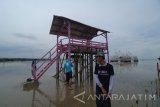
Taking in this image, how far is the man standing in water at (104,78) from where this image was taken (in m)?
5.32

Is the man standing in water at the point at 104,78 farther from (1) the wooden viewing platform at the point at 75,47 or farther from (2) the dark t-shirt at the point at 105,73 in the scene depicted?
(1) the wooden viewing platform at the point at 75,47

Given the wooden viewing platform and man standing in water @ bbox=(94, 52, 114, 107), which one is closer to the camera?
man standing in water @ bbox=(94, 52, 114, 107)

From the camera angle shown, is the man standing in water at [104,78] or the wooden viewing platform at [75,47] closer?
the man standing in water at [104,78]

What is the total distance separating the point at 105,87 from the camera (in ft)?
17.8

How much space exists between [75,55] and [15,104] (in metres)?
8.29

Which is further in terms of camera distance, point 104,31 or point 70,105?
point 104,31

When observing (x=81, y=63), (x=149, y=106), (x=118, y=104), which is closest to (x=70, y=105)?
(x=118, y=104)

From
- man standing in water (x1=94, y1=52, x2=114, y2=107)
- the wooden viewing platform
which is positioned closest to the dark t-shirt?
man standing in water (x1=94, y1=52, x2=114, y2=107)

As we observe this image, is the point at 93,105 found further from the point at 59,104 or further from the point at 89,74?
the point at 89,74

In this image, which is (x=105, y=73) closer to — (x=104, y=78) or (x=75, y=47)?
(x=104, y=78)

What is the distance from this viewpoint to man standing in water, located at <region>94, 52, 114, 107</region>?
17.5ft

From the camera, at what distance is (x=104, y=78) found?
5.38 m

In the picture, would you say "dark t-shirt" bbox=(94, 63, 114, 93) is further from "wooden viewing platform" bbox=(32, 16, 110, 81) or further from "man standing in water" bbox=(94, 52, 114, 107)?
"wooden viewing platform" bbox=(32, 16, 110, 81)

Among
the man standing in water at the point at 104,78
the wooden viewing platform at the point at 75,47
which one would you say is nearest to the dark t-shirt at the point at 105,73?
the man standing in water at the point at 104,78
